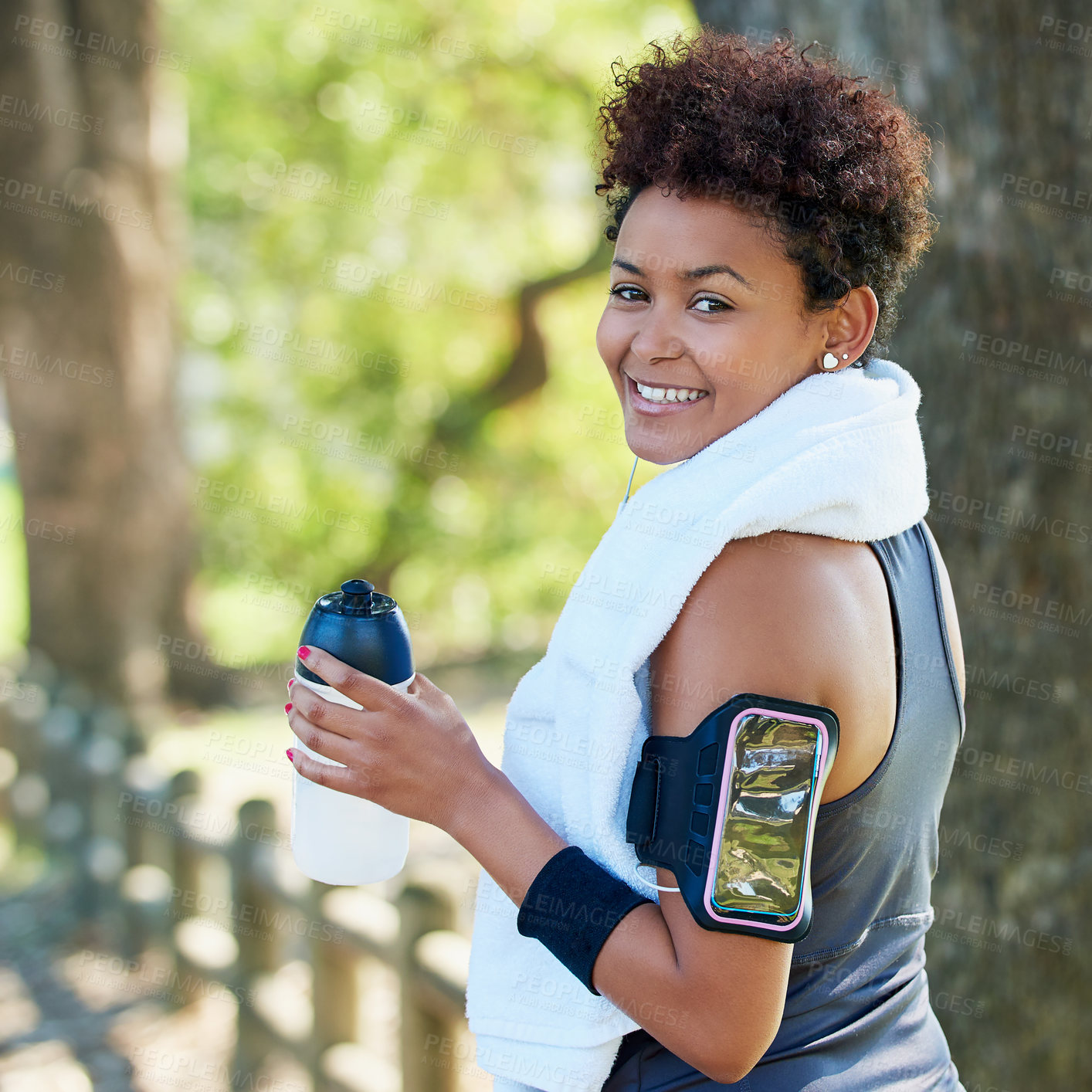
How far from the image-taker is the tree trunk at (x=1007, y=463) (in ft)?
7.66

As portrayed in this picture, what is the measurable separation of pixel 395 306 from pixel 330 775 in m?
8.49

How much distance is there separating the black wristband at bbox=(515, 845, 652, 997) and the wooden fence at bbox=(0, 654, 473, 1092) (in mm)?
1230

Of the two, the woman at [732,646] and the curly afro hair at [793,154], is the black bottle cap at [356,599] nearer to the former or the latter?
the woman at [732,646]

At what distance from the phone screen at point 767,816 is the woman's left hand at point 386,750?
322 mm

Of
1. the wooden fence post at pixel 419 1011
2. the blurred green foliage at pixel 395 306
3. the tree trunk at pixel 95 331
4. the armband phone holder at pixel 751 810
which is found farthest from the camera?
the blurred green foliage at pixel 395 306

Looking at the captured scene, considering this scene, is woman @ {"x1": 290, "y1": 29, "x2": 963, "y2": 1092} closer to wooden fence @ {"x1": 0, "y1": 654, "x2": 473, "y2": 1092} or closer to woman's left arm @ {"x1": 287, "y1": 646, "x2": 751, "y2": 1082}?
woman's left arm @ {"x1": 287, "y1": 646, "x2": 751, "y2": 1082}

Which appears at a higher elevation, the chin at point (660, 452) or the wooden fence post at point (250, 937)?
the chin at point (660, 452)

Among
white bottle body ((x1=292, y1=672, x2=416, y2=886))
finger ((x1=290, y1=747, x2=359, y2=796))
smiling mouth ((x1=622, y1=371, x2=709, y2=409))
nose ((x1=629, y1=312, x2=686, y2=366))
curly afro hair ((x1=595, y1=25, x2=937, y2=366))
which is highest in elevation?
curly afro hair ((x1=595, y1=25, x2=937, y2=366))

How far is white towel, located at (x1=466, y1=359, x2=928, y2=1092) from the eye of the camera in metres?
1.24

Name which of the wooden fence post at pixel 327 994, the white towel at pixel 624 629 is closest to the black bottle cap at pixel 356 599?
the white towel at pixel 624 629

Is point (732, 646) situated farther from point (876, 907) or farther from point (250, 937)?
point (250, 937)

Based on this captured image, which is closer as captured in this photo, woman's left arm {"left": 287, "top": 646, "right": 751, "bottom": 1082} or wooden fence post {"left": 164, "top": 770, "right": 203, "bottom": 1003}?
woman's left arm {"left": 287, "top": 646, "right": 751, "bottom": 1082}

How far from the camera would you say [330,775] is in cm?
134

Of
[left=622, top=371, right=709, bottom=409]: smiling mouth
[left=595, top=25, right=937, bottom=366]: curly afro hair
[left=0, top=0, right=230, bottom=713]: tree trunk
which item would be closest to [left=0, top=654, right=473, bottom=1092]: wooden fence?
[left=0, top=0, right=230, bottom=713]: tree trunk
